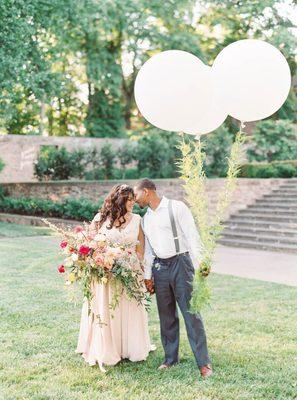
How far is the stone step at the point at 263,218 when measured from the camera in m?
15.9

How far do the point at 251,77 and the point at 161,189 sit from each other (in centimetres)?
1388

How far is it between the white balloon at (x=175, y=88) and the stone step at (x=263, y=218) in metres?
11.3

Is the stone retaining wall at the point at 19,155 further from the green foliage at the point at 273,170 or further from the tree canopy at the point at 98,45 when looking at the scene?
the green foliage at the point at 273,170

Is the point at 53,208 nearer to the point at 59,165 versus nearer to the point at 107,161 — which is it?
the point at 59,165

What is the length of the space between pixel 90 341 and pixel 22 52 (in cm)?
1298

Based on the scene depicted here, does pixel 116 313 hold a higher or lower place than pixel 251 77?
lower

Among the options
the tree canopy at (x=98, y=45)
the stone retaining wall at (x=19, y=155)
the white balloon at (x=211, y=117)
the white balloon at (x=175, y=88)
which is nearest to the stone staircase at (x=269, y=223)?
the tree canopy at (x=98, y=45)

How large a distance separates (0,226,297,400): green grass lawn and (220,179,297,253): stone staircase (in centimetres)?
524

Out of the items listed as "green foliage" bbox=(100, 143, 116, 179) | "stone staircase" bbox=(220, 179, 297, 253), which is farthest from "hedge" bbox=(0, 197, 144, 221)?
"green foliage" bbox=(100, 143, 116, 179)

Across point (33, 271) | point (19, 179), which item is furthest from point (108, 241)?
point (19, 179)

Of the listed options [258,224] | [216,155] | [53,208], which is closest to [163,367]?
[258,224]

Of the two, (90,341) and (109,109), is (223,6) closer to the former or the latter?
(109,109)

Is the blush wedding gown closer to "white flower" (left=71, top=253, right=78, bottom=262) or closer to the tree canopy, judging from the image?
"white flower" (left=71, top=253, right=78, bottom=262)

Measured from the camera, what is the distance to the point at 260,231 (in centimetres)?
1567
